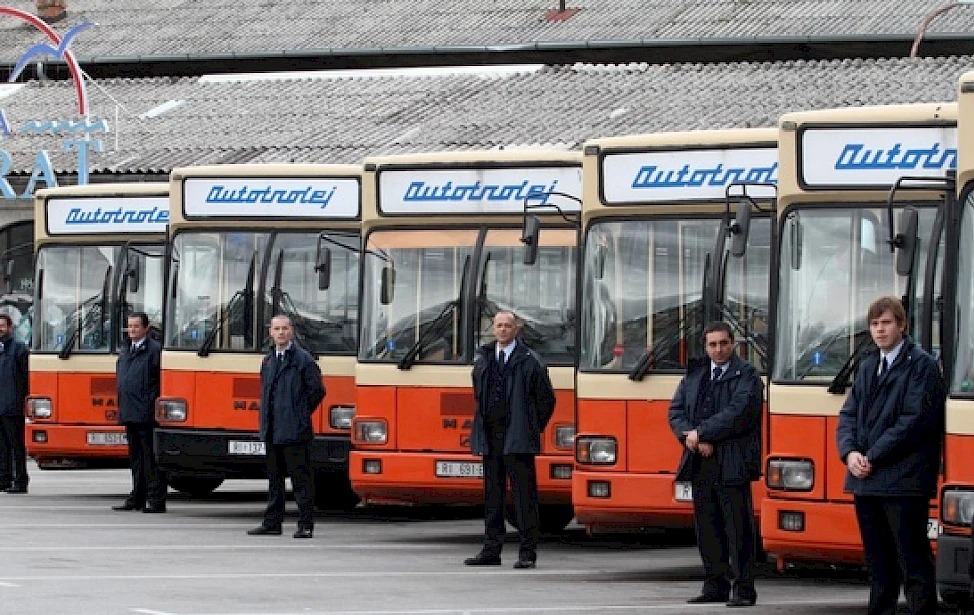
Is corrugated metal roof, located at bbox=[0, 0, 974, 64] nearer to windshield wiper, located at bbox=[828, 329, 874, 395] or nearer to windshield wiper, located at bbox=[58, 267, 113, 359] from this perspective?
windshield wiper, located at bbox=[58, 267, 113, 359]

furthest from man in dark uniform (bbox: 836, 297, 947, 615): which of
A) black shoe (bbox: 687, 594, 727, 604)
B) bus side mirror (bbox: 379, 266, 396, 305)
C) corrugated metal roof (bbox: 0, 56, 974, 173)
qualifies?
corrugated metal roof (bbox: 0, 56, 974, 173)

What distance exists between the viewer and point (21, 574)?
48.6 feet

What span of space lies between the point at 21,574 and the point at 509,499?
4375mm

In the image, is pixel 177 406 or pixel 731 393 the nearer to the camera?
pixel 731 393

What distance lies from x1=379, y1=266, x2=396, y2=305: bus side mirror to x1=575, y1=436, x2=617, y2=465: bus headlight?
2.73 m

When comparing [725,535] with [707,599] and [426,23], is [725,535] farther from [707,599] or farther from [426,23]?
[426,23]

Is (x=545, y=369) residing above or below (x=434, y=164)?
below

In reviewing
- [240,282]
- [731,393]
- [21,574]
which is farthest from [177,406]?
[731,393]

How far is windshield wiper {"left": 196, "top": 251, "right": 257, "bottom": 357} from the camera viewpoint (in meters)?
20.6

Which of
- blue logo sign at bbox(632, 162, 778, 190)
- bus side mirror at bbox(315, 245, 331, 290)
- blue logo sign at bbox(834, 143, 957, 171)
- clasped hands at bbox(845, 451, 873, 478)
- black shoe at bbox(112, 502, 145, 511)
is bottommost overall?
black shoe at bbox(112, 502, 145, 511)

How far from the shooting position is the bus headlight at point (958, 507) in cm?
1137

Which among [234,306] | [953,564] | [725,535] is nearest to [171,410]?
[234,306]

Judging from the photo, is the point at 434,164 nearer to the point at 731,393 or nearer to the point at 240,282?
the point at 240,282

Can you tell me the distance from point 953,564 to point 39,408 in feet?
44.5
